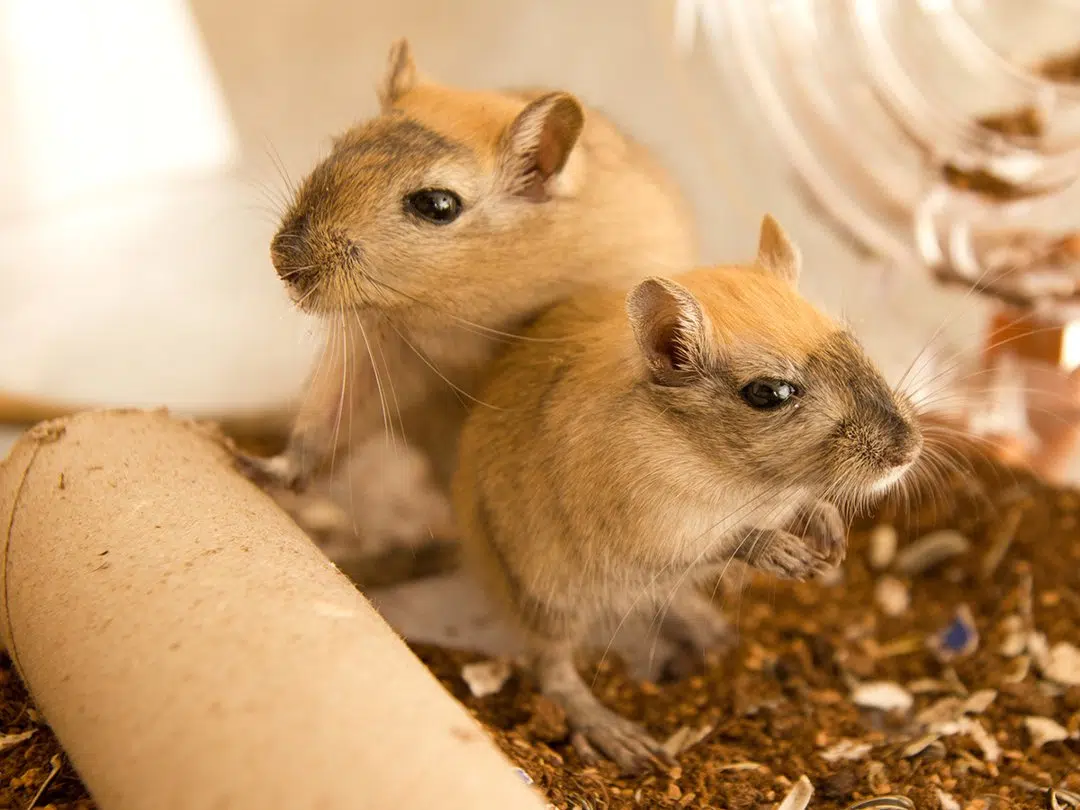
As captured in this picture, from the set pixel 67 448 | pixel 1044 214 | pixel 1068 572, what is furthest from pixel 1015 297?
pixel 67 448

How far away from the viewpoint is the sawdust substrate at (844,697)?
1907mm

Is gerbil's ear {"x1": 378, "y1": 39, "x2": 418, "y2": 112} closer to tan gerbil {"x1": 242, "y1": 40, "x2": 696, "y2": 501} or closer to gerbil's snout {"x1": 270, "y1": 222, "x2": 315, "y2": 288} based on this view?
tan gerbil {"x1": 242, "y1": 40, "x2": 696, "y2": 501}

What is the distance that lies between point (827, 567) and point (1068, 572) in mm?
985

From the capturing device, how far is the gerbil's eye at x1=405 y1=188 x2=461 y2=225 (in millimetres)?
2016

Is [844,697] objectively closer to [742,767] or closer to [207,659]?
[742,767]

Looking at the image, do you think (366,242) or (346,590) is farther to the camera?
(366,242)

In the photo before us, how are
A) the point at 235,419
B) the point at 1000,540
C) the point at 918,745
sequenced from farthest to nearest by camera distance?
the point at 235,419 → the point at 1000,540 → the point at 918,745

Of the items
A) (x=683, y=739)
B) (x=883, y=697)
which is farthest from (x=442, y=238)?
(x=883, y=697)

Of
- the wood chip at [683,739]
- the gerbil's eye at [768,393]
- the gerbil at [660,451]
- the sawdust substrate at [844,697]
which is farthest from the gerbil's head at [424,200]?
the wood chip at [683,739]

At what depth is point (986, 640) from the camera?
246cm

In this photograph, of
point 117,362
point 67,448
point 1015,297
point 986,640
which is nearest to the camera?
point 67,448

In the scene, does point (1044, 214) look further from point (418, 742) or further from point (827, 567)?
point (418, 742)

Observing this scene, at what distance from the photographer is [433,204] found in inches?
79.9

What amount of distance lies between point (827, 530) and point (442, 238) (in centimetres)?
91
